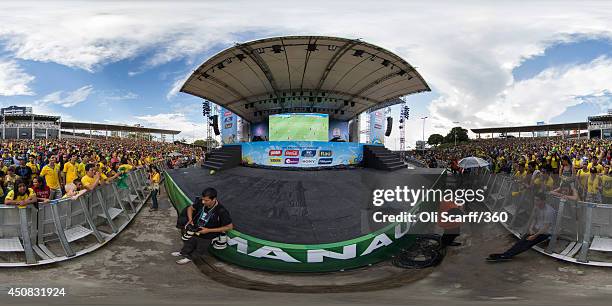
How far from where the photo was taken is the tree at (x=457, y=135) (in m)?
83.6

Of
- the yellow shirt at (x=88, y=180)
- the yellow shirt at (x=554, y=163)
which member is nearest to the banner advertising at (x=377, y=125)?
the yellow shirt at (x=554, y=163)

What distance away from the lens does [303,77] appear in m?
25.5

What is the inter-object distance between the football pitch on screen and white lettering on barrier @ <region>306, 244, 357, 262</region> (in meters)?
12.6

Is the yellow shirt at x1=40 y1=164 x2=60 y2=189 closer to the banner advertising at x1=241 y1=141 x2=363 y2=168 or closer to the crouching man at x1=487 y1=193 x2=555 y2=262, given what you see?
the banner advertising at x1=241 y1=141 x2=363 y2=168

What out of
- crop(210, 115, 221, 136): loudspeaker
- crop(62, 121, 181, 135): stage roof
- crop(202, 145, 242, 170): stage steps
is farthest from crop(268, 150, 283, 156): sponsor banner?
crop(62, 121, 181, 135): stage roof

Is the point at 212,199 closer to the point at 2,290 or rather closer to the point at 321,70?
the point at 2,290

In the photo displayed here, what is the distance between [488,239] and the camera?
Answer: 22.3 feet

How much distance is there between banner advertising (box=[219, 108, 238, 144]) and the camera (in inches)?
1500

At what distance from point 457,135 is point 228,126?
6876 cm

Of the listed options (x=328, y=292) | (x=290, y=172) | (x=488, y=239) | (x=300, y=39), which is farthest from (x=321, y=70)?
(x=328, y=292)

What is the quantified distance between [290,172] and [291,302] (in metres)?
11.3

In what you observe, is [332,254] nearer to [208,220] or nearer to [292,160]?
[208,220]

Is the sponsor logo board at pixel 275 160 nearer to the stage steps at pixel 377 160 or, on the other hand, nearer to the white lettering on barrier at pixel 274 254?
the stage steps at pixel 377 160

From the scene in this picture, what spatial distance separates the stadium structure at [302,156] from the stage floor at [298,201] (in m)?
0.04
